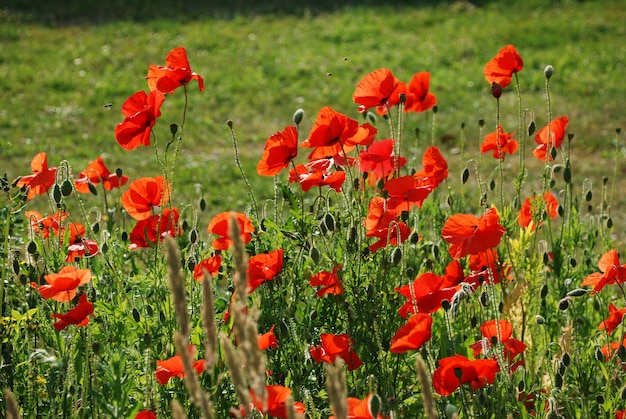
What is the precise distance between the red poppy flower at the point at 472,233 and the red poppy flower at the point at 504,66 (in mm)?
648

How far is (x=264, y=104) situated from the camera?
9008mm

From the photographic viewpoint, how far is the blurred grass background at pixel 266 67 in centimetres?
748

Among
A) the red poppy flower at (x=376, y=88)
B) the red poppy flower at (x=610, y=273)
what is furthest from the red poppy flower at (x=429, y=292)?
the red poppy flower at (x=376, y=88)

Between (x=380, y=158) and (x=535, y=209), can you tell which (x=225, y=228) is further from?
(x=535, y=209)

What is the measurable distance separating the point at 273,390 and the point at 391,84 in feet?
3.75

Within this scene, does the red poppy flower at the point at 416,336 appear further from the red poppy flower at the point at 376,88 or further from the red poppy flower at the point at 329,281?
the red poppy flower at the point at 376,88

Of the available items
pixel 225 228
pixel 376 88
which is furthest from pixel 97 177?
pixel 376 88

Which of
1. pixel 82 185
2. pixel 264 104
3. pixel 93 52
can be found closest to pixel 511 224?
pixel 82 185

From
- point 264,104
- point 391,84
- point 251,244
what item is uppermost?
point 391,84

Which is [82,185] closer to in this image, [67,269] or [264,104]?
[67,269]

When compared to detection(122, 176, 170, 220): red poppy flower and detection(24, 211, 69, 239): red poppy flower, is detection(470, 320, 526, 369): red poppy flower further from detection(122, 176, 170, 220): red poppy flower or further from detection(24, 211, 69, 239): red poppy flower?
detection(24, 211, 69, 239): red poppy flower

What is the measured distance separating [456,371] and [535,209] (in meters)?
0.86

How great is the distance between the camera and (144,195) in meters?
2.55

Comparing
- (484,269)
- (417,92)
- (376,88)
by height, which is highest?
(376,88)
